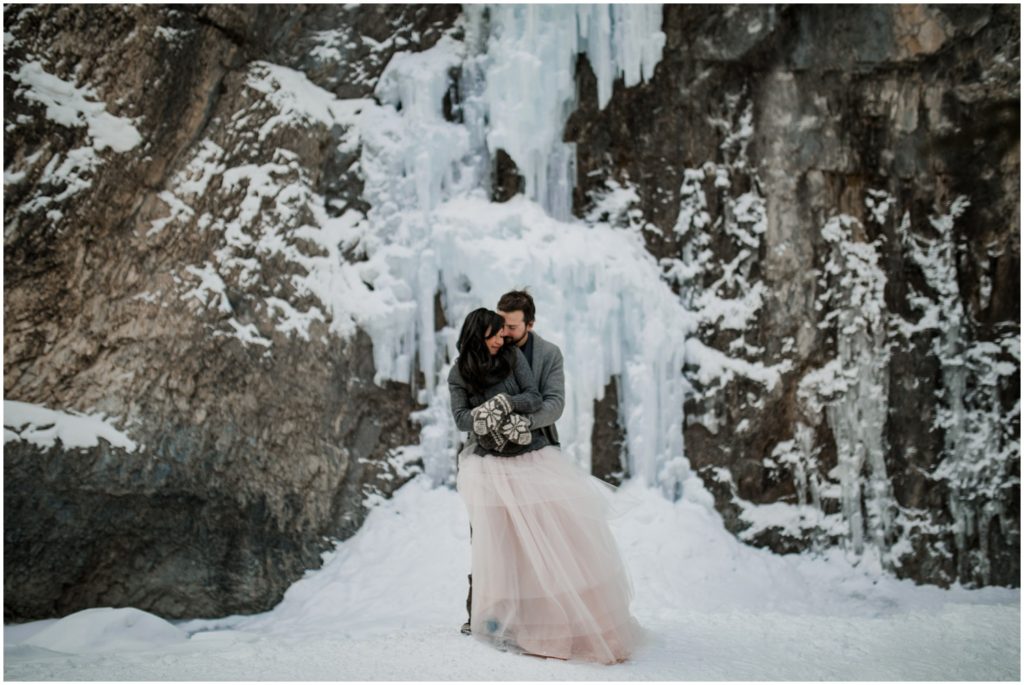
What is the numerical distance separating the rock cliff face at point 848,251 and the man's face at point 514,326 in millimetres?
4258

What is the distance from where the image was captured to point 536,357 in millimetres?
3855

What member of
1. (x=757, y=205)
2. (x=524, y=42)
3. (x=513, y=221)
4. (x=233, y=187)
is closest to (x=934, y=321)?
(x=757, y=205)

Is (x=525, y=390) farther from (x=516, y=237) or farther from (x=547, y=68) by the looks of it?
(x=547, y=68)

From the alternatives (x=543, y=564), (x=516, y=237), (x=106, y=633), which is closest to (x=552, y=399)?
(x=543, y=564)

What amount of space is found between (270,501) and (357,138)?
125 inches

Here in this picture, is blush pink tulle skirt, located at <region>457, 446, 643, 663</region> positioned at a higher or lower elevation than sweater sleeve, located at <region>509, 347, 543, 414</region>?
lower

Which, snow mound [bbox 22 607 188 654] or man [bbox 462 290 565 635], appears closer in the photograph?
man [bbox 462 290 565 635]

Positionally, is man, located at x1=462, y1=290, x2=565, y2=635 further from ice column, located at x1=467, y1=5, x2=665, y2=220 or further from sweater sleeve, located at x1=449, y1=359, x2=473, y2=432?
ice column, located at x1=467, y1=5, x2=665, y2=220

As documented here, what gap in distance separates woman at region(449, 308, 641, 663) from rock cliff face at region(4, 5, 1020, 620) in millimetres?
3597

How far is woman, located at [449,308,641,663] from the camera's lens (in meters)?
3.55

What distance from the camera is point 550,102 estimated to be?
7848 mm

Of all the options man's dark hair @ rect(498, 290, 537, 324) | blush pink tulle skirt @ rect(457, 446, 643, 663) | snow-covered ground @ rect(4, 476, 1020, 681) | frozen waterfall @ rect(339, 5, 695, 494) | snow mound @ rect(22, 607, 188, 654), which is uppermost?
frozen waterfall @ rect(339, 5, 695, 494)

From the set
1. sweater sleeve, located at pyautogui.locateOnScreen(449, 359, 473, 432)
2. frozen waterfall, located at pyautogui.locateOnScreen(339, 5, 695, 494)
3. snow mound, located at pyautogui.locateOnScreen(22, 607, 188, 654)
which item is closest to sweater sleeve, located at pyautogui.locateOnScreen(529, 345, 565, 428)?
sweater sleeve, located at pyautogui.locateOnScreen(449, 359, 473, 432)

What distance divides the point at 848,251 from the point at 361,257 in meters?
4.33
